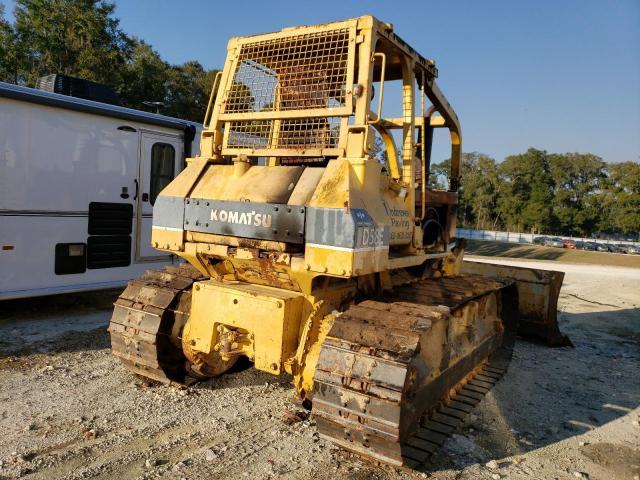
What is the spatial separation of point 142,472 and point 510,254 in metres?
34.0

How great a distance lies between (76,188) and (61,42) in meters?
20.5

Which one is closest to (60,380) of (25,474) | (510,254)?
(25,474)

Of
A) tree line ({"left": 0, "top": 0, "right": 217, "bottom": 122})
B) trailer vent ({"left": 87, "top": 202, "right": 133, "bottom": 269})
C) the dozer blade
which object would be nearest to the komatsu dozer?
the dozer blade

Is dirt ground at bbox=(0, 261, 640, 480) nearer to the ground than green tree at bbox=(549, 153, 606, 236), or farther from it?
nearer to the ground

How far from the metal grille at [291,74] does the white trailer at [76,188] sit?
3.93m

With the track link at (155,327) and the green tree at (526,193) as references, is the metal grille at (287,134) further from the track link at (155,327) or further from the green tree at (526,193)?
the green tree at (526,193)

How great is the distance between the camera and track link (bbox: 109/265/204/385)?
4.81 metres

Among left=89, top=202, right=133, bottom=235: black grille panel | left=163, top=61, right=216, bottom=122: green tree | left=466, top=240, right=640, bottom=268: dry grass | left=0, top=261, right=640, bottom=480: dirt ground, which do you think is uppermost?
left=163, top=61, right=216, bottom=122: green tree

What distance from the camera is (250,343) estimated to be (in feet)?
14.4

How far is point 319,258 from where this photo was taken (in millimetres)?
3721

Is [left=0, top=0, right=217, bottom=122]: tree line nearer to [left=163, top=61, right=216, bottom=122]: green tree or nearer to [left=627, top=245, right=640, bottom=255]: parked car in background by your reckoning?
[left=163, top=61, right=216, bottom=122]: green tree

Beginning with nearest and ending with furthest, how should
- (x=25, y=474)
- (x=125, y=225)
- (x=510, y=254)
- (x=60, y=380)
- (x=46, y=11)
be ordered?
(x=25, y=474) → (x=60, y=380) → (x=125, y=225) → (x=46, y=11) → (x=510, y=254)

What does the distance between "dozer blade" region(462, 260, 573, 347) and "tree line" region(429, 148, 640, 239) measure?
53796mm

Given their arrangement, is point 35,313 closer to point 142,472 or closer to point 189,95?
point 142,472
